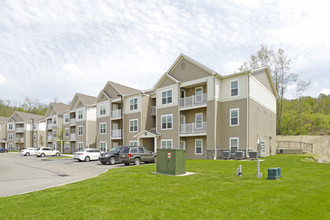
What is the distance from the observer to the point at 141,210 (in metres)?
6.86

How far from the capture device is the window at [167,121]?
97.9 ft

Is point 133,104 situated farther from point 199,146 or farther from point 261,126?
point 261,126

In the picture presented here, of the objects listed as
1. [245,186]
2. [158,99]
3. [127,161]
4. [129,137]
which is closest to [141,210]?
[245,186]

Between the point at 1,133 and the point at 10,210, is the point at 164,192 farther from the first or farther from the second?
the point at 1,133

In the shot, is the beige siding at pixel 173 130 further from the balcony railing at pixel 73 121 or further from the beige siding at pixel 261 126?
the balcony railing at pixel 73 121

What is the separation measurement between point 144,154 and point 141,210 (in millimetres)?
15436

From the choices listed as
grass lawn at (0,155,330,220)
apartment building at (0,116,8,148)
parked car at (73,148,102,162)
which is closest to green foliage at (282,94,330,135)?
parked car at (73,148,102,162)

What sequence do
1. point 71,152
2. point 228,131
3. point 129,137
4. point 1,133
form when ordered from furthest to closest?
1. point 1,133
2. point 71,152
3. point 129,137
4. point 228,131

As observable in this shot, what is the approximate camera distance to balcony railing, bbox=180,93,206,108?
1080 inches

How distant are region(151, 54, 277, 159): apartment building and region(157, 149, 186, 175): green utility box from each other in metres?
12.2

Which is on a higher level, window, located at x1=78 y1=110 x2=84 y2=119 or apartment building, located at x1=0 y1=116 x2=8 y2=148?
window, located at x1=78 y1=110 x2=84 y2=119

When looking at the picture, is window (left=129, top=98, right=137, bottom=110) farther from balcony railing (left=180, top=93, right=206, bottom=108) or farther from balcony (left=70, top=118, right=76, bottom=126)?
balcony (left=70, top=118, right=76, bottom=126)

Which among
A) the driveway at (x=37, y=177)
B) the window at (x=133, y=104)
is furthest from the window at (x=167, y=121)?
the driveway at (x=37, y=177)

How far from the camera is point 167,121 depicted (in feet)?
99.1
